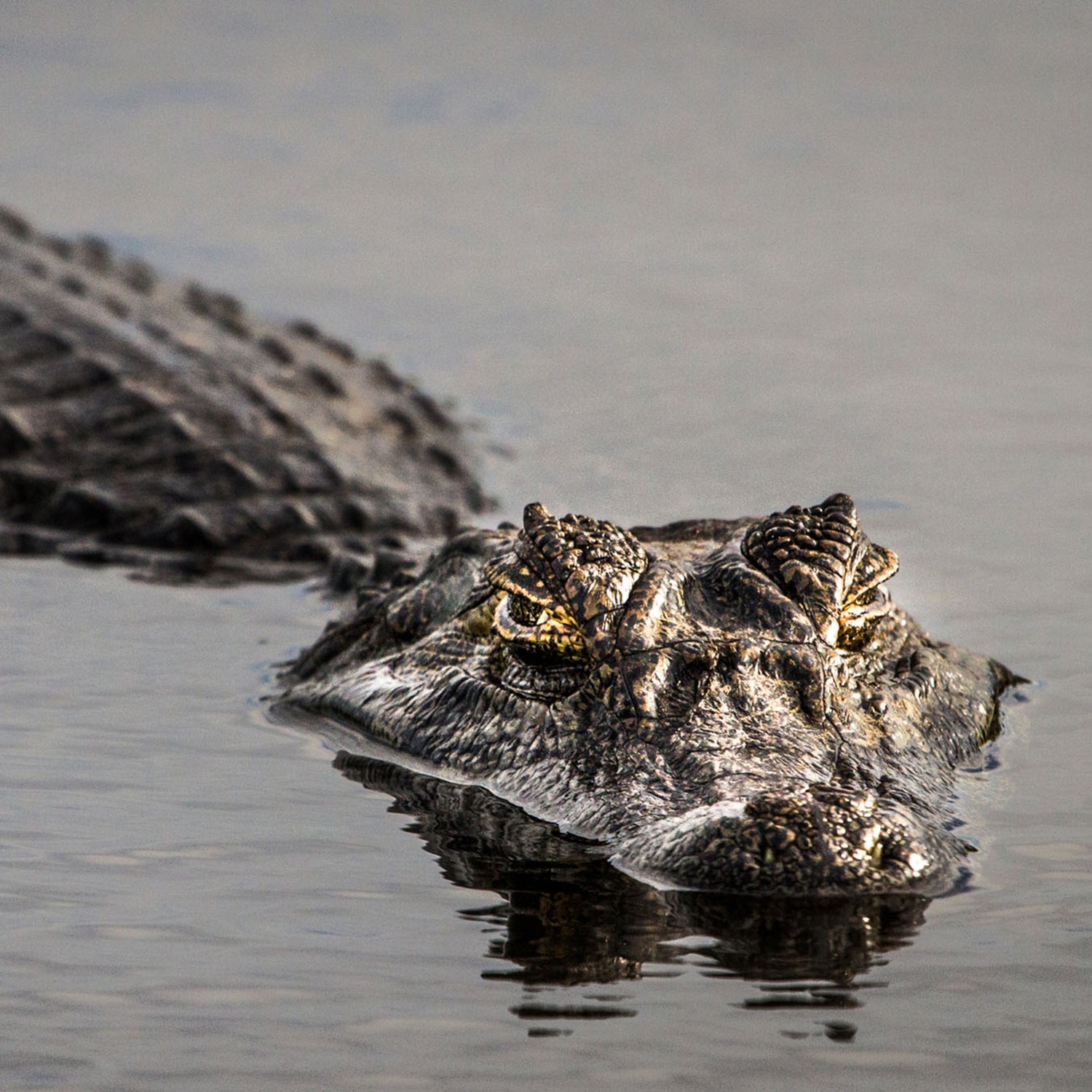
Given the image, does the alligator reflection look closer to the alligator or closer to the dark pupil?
the alligator

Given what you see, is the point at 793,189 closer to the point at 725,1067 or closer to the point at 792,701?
the point at 792,701

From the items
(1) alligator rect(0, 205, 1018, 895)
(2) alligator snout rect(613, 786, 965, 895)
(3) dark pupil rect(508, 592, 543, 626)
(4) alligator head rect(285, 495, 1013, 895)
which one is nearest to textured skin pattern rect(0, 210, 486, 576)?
(1) alligator rect(0, 205, 1018, 895)

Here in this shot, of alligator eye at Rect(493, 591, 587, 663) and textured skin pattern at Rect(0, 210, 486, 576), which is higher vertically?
textured skin pattern at Rect(0, 210, 486, 576)

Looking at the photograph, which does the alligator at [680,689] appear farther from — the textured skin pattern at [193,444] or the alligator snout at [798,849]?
the textured skin pattern at [193,444]

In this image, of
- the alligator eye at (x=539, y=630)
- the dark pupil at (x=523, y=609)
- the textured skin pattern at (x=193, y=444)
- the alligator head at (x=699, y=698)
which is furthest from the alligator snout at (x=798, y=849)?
the textured skin pattern at (x=193, y=444)

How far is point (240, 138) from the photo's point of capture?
17078mm

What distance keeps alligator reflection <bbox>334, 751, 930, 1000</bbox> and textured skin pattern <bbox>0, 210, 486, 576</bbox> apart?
354 centimetres

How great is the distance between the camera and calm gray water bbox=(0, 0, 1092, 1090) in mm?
3893

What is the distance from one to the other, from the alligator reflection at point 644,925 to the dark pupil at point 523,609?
0.75m

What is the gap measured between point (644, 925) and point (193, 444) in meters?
5.74

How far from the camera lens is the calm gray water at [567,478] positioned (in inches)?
153

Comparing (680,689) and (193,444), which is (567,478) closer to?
(193,444)

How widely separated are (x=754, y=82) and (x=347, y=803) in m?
13.0

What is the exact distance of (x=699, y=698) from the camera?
5195 millimetres
